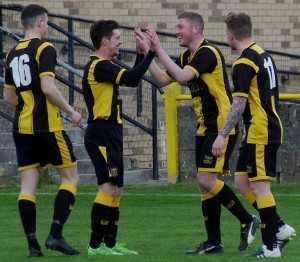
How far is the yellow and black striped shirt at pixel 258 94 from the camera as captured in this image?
10086mm

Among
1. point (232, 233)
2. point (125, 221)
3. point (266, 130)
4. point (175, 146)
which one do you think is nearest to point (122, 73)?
point (266, 130)

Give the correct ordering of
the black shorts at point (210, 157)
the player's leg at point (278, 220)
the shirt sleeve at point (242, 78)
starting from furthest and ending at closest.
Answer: the black shorts at point (210, 157)
the player's leg at point (278, 220)
the shirt sleeve at point (242, 78)

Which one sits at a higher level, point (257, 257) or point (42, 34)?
point (42, 34)

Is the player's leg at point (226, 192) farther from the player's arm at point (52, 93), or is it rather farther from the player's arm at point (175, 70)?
the player's arm at point (52, 93)

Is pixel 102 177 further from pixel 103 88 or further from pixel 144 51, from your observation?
pixel 144 51

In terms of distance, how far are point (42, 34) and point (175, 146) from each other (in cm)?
869

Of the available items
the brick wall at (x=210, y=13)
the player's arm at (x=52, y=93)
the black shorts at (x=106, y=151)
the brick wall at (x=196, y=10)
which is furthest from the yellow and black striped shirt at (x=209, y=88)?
the brick wall at (x=210, y=13)

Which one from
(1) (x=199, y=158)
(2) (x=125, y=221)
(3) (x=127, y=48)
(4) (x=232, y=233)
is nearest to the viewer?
(1) (x=199, y=158)

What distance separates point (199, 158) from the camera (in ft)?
35.6

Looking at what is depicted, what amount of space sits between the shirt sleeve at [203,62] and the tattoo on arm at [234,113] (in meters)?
0.62

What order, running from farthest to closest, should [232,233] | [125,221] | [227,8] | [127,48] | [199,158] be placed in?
1. [227,8]
2. [127,48]
3. [125,221]
4. [232,233]
5. [199,158]

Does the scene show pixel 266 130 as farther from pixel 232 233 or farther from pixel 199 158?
pixel 232 233

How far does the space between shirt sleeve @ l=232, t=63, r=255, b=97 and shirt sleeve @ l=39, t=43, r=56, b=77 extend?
1.45 m

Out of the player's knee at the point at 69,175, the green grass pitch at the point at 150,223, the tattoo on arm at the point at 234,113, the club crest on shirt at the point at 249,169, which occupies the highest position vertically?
the tattoo on arm at the point at 234,113
